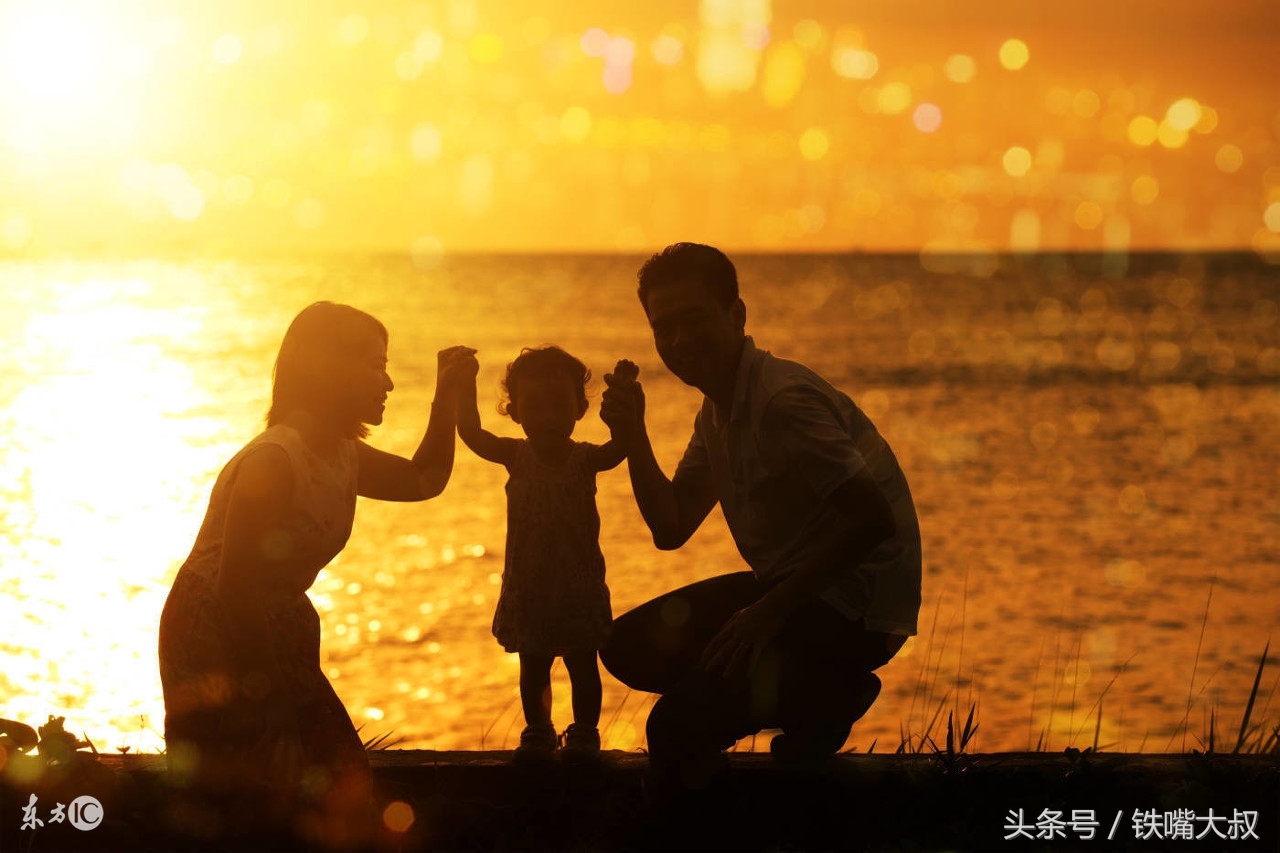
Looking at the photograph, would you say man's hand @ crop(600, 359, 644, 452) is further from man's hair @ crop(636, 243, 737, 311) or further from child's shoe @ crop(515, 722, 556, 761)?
child's shoe @ crop(515, 722, 556, 761)

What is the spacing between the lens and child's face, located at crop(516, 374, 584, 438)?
4.62 m

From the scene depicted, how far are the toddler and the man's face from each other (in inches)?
18.8

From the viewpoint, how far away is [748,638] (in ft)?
12.7

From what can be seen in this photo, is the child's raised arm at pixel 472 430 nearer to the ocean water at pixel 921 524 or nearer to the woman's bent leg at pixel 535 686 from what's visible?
the woman's bent leg at pixel 535 686

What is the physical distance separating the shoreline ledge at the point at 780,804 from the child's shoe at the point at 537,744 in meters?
0.04

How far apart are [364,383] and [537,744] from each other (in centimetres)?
131

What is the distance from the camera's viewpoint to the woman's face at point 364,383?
400 centimetres

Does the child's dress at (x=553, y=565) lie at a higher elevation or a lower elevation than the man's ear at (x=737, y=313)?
lower

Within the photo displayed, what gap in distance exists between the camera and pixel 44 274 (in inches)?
7116

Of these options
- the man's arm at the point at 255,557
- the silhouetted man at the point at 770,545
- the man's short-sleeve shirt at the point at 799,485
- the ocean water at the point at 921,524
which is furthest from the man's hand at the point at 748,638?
the ocean water at the point at 921,524

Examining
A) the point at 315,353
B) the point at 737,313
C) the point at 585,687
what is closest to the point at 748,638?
the point at 585,687

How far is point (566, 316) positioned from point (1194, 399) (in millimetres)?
45907

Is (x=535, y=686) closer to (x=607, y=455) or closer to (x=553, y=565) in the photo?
(x=553, y=565)

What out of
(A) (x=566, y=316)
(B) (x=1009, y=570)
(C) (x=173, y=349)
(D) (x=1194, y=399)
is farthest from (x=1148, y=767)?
(A) (x=566, y=316)
